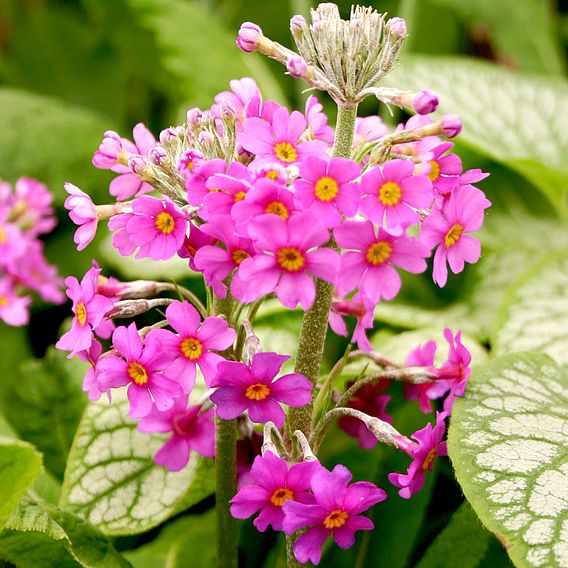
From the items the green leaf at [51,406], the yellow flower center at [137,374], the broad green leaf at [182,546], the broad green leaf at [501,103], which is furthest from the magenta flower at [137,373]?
the broad green leaf at [501,103]

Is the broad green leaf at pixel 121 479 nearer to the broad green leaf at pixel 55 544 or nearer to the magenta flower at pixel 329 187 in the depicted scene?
the broad green leaf at pixel 55 544

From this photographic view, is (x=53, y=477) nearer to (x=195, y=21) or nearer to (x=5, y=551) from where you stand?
(x=5, y=551)

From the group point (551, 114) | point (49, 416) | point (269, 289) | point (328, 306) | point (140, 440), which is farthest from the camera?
point (551, 114)

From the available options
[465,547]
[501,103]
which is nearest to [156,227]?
[465,547]

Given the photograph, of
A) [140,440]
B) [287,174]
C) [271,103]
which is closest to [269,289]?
[287,174]

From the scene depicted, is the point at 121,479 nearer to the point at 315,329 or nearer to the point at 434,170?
the point at 315,329
